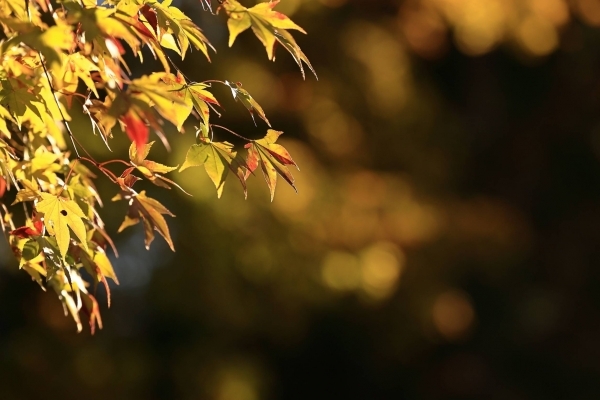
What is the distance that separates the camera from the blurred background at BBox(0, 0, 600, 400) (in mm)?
3893

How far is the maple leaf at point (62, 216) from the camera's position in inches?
36.4

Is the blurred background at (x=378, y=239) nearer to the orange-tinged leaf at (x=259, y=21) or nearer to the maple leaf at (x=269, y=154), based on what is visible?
the maple leaf at (x=269, y=154)

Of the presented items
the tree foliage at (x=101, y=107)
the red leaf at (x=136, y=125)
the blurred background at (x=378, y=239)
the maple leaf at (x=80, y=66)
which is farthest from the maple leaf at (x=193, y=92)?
the blurred background at (x=378, y=239)

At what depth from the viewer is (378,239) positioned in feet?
13.6

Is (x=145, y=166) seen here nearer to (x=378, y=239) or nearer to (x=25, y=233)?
(x=25, y=233)

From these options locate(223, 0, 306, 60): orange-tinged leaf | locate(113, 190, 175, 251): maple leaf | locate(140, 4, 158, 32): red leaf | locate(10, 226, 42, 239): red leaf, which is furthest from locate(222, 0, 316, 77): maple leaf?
locate(10, 226, 42, 239): red leaf

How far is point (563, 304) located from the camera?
4707mm

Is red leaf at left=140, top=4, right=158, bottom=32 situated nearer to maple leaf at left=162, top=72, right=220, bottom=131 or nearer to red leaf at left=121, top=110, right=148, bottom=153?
maple leaf at left=162, top=72, right=220, bottom=131

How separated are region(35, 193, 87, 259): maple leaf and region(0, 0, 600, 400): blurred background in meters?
2.65

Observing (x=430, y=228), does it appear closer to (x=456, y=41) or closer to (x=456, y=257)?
(x=456, y=257)

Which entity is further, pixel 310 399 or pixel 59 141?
pixel 310 399

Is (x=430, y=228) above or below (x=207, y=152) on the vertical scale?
below

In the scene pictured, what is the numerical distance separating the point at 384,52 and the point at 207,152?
11.6 feet

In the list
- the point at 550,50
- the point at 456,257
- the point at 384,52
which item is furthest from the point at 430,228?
the point at 550,50
